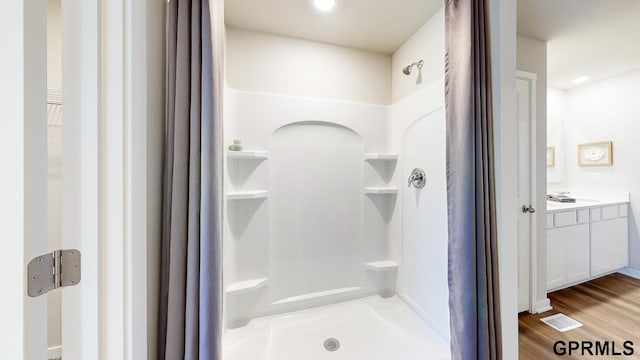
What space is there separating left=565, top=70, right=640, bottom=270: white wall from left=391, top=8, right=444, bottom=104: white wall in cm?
321

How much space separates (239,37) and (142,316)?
1894 mm

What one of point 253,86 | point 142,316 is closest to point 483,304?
point 142,316

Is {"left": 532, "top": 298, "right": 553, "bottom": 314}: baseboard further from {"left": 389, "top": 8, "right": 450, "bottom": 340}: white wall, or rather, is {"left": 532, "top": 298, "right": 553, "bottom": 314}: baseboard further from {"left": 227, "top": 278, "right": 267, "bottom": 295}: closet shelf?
{"left": 227, "top": 278, "right": 267, "bottom": 295}: closet shelf

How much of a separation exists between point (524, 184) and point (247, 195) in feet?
7.86

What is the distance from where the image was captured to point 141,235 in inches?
29.9

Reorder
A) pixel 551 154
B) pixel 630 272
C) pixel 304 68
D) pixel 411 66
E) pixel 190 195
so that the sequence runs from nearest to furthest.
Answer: pixel 190 195
pixel 411 66
pixel 304 68
pixel 630 272
pixel 551 154

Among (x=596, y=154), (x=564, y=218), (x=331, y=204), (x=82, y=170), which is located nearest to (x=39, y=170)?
(x=82, y=170)

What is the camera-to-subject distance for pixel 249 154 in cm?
172

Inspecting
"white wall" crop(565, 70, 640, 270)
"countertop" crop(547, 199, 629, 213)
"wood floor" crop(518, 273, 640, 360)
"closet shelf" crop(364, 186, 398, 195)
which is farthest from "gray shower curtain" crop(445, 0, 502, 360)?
"white wall" crop(565, 70, 640, 270)

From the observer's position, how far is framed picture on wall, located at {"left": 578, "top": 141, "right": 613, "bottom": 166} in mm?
3008

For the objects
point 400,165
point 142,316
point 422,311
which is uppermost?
point 400,165

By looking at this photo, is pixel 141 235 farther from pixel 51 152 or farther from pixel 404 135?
pixel 404 135

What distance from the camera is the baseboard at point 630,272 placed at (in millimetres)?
2832

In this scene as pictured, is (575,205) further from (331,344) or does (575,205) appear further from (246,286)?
(246,286)
